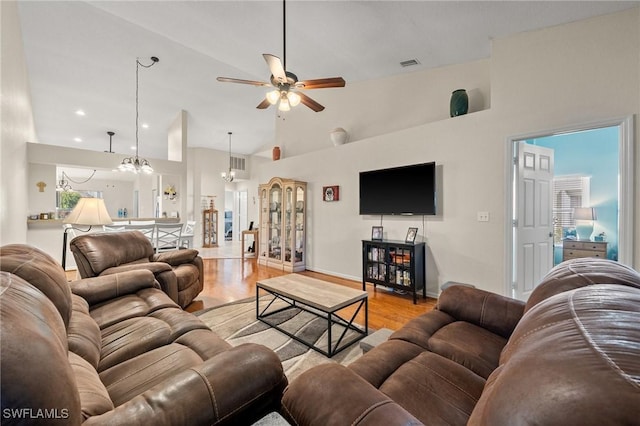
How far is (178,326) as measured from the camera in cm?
158

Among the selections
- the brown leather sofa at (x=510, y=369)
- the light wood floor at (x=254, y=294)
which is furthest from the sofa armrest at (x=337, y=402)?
the light wood floor at (x=254, y=294)

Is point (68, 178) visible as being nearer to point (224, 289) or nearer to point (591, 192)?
point (224, 289)

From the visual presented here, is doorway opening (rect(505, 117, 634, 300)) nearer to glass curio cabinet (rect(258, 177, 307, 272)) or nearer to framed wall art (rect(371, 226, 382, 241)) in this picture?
framed wall art (rect(371, 226, 382, 241))

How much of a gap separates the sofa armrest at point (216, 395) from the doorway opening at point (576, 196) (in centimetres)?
309

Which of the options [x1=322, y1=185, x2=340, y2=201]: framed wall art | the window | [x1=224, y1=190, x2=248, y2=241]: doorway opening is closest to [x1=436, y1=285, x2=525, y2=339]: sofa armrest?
[x1=322, y1=185, x2=340, y2=201]: framed wall art

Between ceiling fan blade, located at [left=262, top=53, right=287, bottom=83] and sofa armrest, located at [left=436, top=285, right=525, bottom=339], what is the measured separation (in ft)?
7.15

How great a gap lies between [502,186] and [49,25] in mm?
6162

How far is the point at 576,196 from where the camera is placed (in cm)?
452

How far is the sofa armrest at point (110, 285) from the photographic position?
1.92 m

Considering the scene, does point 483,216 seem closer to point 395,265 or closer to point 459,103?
point 395,265

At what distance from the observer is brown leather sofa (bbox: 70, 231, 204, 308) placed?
8.11ft

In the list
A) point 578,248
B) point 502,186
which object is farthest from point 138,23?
point 578,248

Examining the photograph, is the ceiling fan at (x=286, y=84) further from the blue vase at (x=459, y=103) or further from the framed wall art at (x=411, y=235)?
the framed wall art at (x=411, y=235)

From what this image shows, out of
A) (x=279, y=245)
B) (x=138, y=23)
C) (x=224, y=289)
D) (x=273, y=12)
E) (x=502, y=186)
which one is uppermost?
(x=138, y=23)
